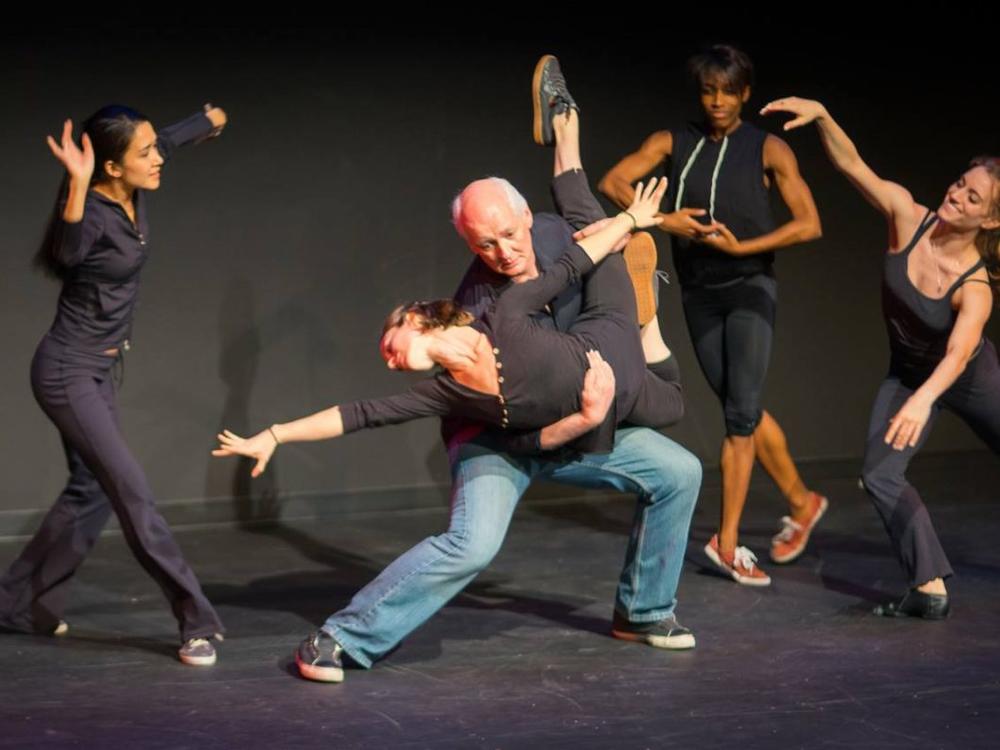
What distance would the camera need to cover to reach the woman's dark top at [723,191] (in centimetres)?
516

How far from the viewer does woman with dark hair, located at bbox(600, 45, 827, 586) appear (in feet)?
16.8

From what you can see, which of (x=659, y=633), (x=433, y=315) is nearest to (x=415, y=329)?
(x=433, y=315)

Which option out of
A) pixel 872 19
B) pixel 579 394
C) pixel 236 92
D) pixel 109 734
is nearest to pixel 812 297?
pixel 872 19

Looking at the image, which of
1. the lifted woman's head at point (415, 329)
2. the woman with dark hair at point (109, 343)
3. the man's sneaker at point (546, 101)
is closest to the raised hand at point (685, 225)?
the man's sneaker at point (546, 101)

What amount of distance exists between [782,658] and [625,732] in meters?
0.74

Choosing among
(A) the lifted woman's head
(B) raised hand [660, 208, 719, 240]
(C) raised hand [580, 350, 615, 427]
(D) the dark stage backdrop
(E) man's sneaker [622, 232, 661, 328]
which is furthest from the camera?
(D) the dark stage backdrop

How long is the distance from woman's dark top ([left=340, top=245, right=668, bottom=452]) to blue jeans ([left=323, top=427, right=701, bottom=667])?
0.15 metres

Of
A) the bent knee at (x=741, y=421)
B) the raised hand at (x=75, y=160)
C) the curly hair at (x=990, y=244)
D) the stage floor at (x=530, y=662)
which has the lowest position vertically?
the stage floor at (x=530, y=662)

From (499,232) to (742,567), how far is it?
1.62 meters

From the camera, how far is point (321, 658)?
4.08m

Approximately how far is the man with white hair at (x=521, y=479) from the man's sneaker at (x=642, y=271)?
1 centimetres

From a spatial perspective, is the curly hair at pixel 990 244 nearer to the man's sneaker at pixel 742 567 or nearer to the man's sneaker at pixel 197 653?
the man's sneaker at pixel 742 567

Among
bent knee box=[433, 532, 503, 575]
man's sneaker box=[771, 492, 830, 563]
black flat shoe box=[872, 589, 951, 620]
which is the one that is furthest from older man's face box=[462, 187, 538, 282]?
man's sneaker box=[771, 492, 830, 563]

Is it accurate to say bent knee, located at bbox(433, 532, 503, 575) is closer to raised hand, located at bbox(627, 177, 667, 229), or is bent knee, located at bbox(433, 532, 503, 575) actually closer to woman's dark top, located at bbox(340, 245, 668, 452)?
woman's dark top, located at bbox(340, 245, 668, 452)
